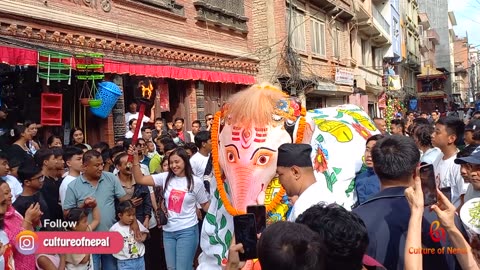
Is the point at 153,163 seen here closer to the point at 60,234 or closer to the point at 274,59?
the point at 60,234

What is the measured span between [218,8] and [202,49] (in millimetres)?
1527

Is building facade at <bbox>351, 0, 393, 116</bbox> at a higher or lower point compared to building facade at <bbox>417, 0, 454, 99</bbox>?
lower

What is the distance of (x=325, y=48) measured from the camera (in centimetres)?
1994

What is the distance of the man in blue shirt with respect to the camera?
2494 millimetres

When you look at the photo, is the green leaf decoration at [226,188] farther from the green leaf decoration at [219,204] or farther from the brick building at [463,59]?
the brick building at [463,59]

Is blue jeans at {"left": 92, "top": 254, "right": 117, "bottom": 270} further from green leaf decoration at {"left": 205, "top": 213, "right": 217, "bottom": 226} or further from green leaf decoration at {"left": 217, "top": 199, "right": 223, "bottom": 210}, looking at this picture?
green leaf decoration at {"left": 217, "top": 199, "right": 223, "bottom": 210}

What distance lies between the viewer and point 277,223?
6.12ft

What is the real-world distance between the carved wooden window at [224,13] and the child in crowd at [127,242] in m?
8.15

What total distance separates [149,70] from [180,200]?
5438 mm

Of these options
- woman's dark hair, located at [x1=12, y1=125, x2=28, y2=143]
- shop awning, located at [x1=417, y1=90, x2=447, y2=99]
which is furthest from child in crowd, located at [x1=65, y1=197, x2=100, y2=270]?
shop awning, located at [x1=417, y1=90, x2=447, y2=99]

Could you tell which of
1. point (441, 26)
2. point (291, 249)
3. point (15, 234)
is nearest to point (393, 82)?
point (15, 234)

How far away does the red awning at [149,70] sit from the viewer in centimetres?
724

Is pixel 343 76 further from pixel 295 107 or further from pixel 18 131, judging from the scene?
pixel 295 107

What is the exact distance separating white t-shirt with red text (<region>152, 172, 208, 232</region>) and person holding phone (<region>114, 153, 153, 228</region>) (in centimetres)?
37
